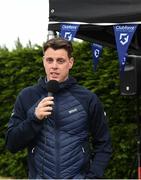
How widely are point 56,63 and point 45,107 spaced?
0.29 metres

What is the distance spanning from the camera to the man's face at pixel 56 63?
3088mm

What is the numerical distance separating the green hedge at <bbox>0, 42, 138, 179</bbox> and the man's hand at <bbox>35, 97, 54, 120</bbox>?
425 centimetres

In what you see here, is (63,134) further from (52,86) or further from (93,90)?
(93,90)

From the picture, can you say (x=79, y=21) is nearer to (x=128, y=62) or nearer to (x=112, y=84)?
(x=128, y=62)

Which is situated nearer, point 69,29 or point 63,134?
point 63,134

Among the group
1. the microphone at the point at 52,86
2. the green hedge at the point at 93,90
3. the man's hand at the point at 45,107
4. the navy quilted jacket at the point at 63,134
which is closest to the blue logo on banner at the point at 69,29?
the navy quilted jacket at the point at 63,134

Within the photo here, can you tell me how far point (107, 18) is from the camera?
14.1ft

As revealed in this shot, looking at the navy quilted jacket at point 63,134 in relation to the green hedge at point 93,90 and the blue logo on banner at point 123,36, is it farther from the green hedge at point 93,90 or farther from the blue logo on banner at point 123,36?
the green hedge at point 93,90

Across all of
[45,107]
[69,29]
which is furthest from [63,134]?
[69,29]

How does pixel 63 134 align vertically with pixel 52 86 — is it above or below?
below

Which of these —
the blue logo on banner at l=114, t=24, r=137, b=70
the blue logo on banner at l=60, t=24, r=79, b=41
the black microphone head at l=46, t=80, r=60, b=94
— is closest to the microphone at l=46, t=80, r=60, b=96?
the black microphone head at l=46, t=80, r=60, b=94

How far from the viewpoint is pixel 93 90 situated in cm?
759

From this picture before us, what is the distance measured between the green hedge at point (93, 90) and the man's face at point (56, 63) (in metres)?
4.12

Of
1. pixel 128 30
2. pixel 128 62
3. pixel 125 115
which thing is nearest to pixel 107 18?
pixel 128 30
